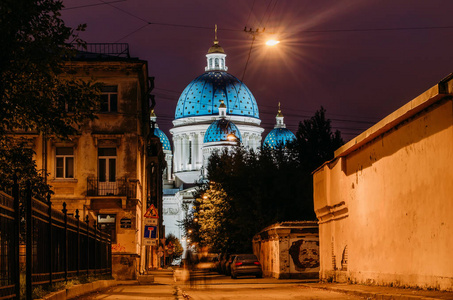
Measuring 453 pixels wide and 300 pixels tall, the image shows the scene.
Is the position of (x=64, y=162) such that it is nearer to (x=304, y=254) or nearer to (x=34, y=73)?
(x=304, y=254)

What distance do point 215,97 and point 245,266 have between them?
149m

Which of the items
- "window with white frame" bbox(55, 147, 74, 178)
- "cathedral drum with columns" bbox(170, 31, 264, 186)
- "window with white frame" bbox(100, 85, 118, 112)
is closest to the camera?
"window with white frame" bbox(55, 147, 74, 178)

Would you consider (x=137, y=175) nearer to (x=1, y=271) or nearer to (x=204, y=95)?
(x=1, y=271)

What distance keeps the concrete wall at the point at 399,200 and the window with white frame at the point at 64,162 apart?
16313 millimetres

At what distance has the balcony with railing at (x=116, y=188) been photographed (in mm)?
35281

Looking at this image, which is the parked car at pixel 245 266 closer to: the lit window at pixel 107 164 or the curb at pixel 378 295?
the lit window at pixel 107 164

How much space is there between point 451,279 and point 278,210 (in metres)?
31.7

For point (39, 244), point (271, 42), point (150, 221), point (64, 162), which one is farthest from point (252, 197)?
point (39, 244)

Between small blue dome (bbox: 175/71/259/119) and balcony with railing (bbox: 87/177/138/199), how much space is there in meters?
146

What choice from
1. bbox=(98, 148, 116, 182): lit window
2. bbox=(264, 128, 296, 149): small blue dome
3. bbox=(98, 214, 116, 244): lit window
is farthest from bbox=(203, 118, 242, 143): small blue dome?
bbox=(98, 214, 116, 244): lit window

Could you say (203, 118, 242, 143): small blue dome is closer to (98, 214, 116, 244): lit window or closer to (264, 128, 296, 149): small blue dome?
(264, 128, 296, 149): small blue dome

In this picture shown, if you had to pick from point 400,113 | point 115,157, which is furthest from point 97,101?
point 115,157

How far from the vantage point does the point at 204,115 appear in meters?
184

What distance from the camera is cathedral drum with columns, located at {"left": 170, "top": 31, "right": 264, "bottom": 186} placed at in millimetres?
182250
